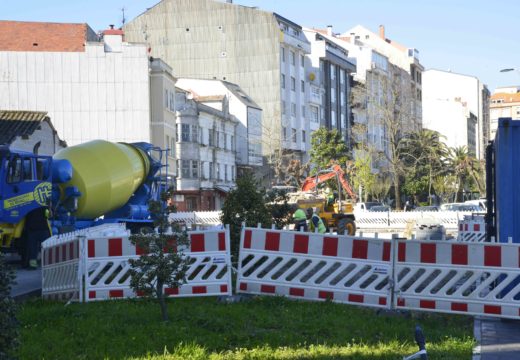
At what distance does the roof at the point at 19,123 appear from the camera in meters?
40.8

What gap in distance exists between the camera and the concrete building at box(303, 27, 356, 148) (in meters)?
96.5

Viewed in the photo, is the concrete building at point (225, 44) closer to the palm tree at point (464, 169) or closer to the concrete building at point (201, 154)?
the concrete building at point (201, 154)

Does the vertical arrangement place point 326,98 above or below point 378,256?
above

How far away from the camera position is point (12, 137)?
131 feet

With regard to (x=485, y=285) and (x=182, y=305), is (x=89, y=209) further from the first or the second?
(x=485, y=285)

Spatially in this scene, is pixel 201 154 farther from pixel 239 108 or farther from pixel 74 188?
pixel 74 188

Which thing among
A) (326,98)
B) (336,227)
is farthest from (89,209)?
(326,98)

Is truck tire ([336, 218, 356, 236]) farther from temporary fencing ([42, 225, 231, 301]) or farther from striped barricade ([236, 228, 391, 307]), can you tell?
temporary fencing ([42, 225, 231, 301])

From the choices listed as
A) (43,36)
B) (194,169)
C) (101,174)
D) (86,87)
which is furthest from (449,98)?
(101,174)

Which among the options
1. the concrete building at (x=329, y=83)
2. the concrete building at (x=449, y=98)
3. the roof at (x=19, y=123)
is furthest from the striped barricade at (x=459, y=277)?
the concrete building at (x=449, y=98)

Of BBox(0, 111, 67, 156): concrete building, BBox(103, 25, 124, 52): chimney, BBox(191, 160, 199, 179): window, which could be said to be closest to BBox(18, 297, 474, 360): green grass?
BBox(0, 111, 67, 156): concrete building

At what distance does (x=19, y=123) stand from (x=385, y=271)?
3195cm

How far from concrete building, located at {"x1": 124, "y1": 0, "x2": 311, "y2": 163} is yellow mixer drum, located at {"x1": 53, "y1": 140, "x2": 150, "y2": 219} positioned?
53.2 metres

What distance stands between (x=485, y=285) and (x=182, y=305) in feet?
14.2
